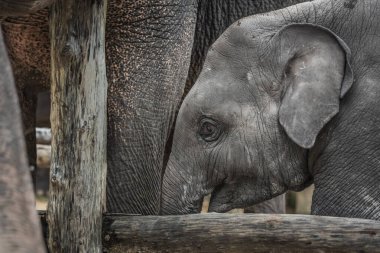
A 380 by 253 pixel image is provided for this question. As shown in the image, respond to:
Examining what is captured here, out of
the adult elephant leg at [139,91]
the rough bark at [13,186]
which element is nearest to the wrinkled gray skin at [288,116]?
the adult elephant leg at [139,91]

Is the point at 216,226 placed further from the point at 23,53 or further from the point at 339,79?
the point at 23,53

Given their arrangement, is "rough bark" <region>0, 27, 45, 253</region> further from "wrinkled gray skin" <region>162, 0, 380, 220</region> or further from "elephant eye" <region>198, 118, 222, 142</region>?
"elephant eye" <region>198, 118, 222, 142</region>

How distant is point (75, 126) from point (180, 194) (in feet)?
2.36

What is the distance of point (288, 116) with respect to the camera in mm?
4016

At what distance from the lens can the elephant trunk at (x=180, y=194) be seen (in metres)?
4.32

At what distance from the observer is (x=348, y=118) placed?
3953mm

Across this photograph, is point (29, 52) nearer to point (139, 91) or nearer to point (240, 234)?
point (139, 91)

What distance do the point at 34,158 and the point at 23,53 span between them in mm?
756

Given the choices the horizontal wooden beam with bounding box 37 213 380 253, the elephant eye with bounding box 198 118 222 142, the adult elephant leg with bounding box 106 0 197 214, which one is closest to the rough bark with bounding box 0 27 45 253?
the horizontal wooden beam with bounding box 37 213 380 253

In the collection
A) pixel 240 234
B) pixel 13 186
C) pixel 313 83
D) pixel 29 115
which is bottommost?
pixel 29 115

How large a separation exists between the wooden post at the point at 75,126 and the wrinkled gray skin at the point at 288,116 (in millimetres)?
590

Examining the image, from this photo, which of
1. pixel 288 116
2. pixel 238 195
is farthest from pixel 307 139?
pixel 238 195

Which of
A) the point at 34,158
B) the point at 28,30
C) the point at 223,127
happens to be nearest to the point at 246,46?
the point at 223,127

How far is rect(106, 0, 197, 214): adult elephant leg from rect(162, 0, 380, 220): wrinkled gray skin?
0.51 feet
